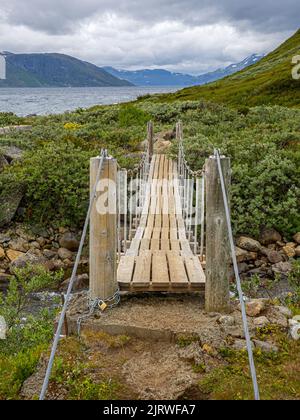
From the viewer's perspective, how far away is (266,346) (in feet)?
13.9

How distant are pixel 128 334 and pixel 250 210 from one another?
29.4ft

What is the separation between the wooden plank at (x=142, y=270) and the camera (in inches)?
205

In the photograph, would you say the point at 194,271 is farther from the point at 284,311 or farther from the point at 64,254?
the point at 64,254

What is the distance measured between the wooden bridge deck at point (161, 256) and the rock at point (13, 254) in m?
3.66

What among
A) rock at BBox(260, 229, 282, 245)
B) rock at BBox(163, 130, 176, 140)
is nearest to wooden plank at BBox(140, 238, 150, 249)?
rock at BBox(260, 229, 282, 245)

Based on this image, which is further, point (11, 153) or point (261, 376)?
point (11, 153)

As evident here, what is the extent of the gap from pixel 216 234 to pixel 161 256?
5.55 feet

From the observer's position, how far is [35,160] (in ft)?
46.9

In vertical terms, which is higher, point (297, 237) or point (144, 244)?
point (144, 244)

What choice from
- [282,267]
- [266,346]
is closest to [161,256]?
[266,346]

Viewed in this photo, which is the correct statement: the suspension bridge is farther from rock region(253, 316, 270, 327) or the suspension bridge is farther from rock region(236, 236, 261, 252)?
Answer: rock region(236, 236, 261, 252)

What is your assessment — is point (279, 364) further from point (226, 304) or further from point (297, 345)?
point (226, 304)

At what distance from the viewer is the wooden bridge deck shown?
5215 millimetres

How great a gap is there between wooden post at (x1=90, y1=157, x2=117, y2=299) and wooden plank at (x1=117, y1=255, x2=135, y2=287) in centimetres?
29
